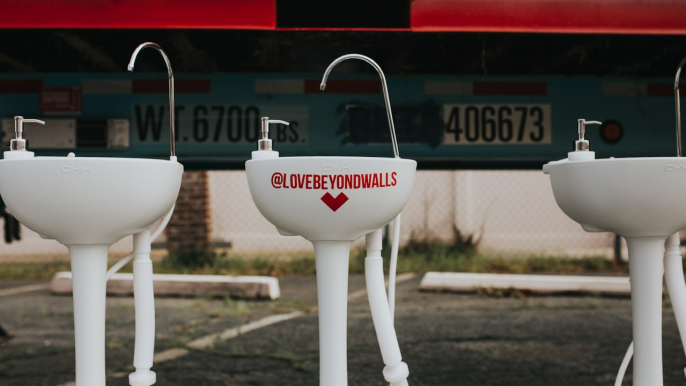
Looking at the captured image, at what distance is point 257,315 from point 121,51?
7.40 ft

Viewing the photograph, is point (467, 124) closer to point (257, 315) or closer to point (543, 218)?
point (257, 315)

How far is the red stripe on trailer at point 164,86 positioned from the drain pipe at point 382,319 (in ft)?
3.52

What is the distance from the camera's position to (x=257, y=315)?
13.4 ft

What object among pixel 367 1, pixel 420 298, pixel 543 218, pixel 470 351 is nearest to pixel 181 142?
pixel 367 1

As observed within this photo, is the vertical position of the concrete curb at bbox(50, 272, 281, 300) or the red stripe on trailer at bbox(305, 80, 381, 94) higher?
the red stripe on trailer at bbox(305, 80, 381, 94)

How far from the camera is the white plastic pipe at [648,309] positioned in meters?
1.70

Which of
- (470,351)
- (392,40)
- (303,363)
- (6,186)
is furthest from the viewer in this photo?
(470,351)

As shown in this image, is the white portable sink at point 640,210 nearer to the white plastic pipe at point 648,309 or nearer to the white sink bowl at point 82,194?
the white plastic pipe at point 648,309

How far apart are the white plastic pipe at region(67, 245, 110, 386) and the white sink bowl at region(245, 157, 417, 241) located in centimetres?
44

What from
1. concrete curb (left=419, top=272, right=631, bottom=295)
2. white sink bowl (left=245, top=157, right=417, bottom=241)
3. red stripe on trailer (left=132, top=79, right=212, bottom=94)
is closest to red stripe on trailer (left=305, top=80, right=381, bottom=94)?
red stripe on trailer (left=132, top=79, right=212, bottom=94)

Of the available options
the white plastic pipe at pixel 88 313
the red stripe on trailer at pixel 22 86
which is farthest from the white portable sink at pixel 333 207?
the red stripe on trailer at pixel 22 86

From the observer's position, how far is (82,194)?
147cm

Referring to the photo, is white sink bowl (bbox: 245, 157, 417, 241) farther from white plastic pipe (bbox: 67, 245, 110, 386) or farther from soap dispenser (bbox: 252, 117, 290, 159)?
white plastic pipe (bbox: 67, 245, 110, 386)

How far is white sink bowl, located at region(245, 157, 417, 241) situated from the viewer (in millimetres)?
1511
